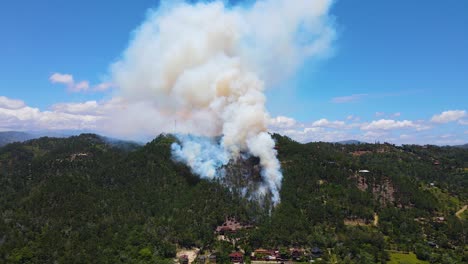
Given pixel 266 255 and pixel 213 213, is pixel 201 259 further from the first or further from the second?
pixel 213 213

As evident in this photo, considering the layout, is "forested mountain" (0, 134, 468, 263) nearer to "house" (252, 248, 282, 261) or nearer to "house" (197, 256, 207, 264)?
"house" (252, 248, 282, 261)

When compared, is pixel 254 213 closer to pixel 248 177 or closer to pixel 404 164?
pixel 248 177

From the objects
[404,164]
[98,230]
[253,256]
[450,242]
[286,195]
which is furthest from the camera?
[404,164]

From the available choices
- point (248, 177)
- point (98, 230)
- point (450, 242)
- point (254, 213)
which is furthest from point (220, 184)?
point (450, 242)

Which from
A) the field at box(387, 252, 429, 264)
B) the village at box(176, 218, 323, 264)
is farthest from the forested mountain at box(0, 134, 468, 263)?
the field at box(387, 252, 429, 264)

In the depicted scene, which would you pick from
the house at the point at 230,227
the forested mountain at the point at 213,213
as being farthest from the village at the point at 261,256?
the house at the point at 230,227

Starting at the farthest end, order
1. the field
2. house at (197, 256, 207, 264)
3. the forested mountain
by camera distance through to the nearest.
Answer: the forested mountain
the field
house at (197, 256, 207, 264)

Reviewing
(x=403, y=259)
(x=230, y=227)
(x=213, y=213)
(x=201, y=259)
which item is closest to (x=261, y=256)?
(x=201, y=259)
